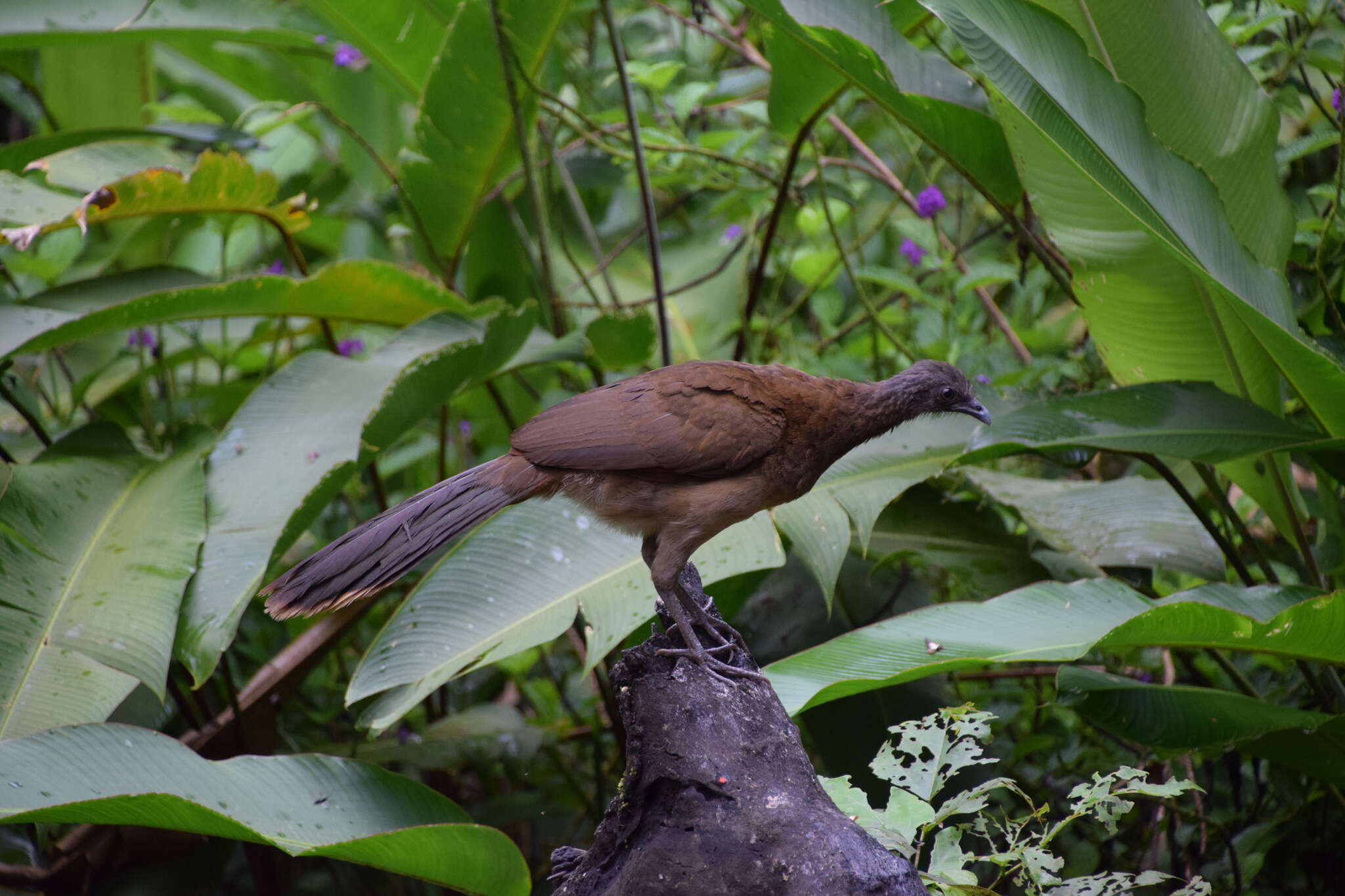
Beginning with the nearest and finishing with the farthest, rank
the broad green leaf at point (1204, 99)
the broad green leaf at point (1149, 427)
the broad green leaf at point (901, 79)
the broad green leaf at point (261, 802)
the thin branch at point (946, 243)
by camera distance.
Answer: the broad green leaf at point (261, 802)
the broad green leaf at point (1149, 427)
the broad green leaf at point (901, 79)
the broad green leaf at point (1204, 99)
the thin branch at point (946, 243)

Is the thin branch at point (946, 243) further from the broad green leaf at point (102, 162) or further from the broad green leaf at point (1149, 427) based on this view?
the broad green leaf at point (102, 162)

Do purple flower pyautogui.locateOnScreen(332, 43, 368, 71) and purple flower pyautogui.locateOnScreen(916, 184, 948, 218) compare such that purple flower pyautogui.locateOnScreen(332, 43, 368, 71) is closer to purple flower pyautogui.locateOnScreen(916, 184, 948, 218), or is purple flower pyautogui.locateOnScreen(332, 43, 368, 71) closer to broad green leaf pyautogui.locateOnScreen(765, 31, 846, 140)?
broad green leaf pyautogui.locateOnScreen(765, 31, 846, 140)

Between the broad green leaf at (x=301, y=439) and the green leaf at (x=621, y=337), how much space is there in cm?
24

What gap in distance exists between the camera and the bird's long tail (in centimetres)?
249

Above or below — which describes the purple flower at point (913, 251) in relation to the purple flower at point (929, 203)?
below

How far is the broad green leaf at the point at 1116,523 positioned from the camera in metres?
3.31

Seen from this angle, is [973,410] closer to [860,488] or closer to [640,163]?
[860,488]

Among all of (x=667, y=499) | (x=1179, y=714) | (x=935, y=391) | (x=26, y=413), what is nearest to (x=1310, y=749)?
(x=1179, y=714)

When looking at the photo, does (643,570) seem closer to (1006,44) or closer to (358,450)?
(358,450)

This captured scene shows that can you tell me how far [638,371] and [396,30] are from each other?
5.53 feet

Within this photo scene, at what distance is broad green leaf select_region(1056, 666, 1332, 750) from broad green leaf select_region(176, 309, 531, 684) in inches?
75.1

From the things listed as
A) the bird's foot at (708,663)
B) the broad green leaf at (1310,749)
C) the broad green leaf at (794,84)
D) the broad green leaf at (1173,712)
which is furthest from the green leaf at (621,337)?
the broad green leaf at (1310,749)

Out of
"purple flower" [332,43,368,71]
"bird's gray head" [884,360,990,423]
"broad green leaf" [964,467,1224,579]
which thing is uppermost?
"purple flower" [332,43,368,71]

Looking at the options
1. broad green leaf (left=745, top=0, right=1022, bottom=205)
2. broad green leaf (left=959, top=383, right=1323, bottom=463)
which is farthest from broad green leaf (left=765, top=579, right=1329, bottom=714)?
broad green leaf (left=745, top=0, right=1022, bottom=205)
